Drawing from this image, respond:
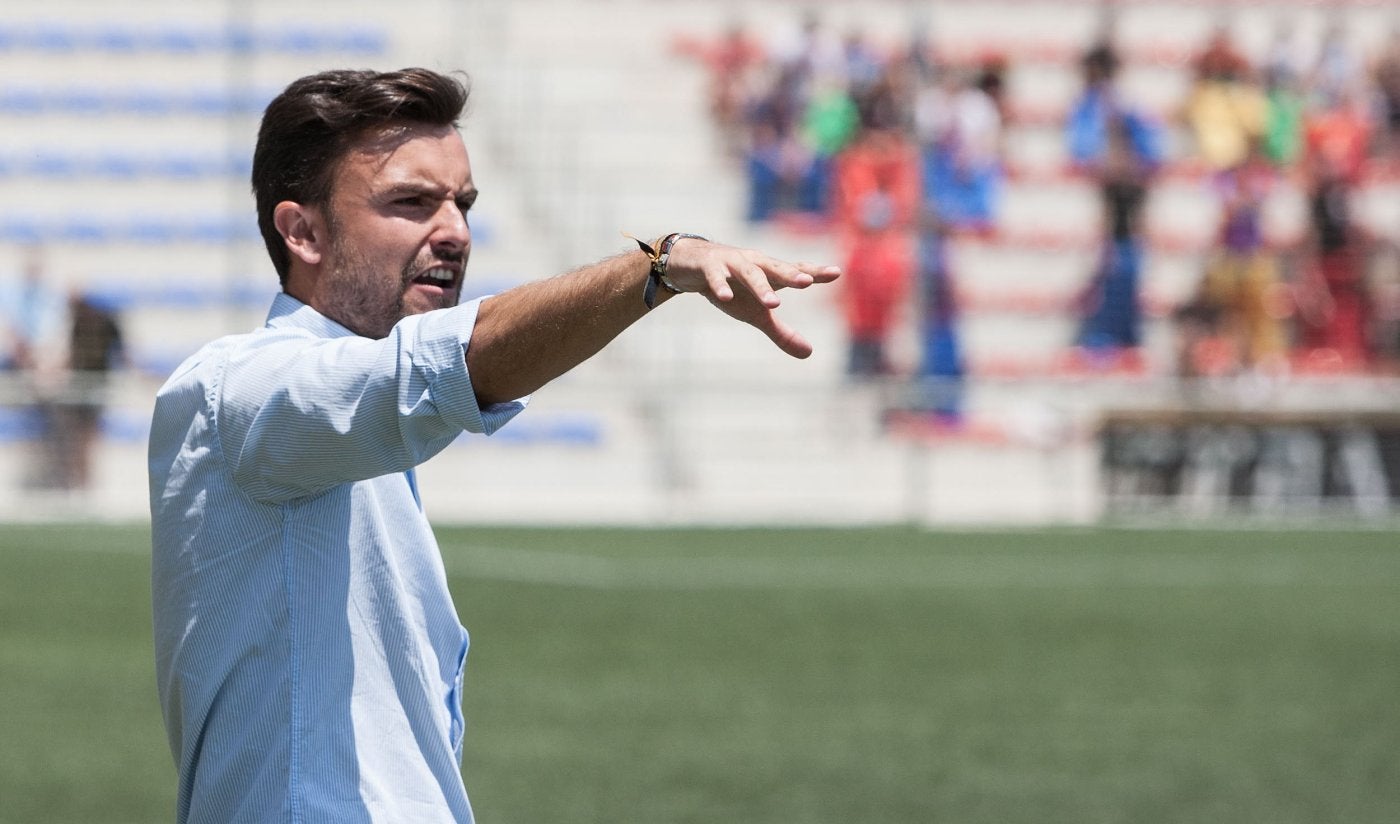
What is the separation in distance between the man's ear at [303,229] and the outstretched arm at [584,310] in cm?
41

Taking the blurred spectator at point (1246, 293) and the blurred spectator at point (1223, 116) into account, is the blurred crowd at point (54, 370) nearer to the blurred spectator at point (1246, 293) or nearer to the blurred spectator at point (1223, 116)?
the blurred spectator at point (1246, 293)

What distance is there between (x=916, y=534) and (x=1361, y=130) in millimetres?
7544

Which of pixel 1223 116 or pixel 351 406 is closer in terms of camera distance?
pixel 351 406

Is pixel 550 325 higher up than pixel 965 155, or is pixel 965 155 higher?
pixel 965 155

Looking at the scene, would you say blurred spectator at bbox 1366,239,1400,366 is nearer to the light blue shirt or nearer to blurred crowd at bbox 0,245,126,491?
blurred crowd at bbox 0,245,126,491

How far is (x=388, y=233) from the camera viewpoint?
2553mm

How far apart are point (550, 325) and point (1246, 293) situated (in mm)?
15303

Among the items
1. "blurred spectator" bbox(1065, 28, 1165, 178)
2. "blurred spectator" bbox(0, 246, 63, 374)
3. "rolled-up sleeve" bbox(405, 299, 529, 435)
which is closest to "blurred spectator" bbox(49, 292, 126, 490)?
"blurred spectator" bbox(0, 246, 63, 374)

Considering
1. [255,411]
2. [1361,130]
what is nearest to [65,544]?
[255,411]

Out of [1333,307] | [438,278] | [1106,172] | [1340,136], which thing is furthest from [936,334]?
[438,278]


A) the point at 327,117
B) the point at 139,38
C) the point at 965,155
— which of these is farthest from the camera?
the point at 139,38

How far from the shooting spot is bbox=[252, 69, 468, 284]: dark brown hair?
8.39ft

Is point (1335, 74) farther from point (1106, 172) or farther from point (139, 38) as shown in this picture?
point (139, 38)

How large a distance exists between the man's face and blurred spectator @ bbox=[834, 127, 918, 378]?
1354 centimetres
